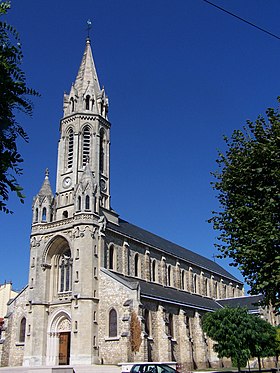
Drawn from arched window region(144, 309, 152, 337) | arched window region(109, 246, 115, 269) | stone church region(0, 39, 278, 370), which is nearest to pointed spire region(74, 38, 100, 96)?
stone church region(0, 39, 278, 370)

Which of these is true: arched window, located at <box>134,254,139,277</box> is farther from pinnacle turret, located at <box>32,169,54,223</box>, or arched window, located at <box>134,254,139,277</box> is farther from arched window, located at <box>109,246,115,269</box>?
pinnacle turret, located at <box>32,169,54,223</box>

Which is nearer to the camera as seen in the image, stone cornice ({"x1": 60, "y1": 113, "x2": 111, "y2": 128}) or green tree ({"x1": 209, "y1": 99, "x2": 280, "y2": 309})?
green tree ({"x1": 209, "y1": 99, "x2": 280, "y2": 309})

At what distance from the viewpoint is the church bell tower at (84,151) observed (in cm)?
4172

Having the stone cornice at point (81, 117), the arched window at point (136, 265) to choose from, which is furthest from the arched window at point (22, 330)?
the stone cornice at point (81, 117)

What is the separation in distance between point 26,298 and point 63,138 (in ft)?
56.7

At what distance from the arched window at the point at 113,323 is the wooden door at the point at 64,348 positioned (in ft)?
16.3

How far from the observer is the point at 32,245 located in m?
43.2

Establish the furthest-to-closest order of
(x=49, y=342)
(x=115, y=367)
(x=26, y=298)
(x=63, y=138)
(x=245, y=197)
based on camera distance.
→ (x=63, y=138), (x=26, y=298), (x=49, y=342), (x=115, y=367), (x=245, y=197)

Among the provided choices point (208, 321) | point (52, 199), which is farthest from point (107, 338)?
point (52, 199)

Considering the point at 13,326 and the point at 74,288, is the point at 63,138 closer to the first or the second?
the point at 74,288

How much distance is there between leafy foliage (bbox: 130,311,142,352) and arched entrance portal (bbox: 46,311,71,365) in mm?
7017

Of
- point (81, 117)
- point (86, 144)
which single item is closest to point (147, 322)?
point (86, 144)

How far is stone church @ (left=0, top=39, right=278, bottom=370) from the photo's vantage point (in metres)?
36.4

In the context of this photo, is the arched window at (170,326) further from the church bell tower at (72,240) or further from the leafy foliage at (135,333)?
the church bell tower at (72,240)
